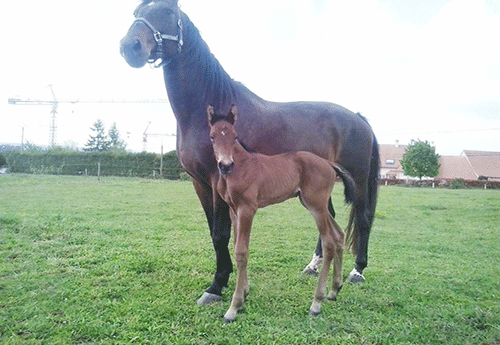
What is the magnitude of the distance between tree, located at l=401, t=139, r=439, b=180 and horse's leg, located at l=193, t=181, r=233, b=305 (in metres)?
47.8

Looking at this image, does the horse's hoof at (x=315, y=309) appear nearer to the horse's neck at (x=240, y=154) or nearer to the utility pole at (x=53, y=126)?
the horse's neck at (x=240, y=154)

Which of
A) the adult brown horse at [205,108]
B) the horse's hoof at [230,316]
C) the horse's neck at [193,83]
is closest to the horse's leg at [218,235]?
the adult brown horse at [205,108]

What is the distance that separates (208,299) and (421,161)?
48255 mm

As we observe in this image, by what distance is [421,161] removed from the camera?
46.4 metres

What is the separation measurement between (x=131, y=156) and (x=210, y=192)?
28.8 meters

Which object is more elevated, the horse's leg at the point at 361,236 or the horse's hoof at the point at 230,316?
the horse's leg at the point at 361,236

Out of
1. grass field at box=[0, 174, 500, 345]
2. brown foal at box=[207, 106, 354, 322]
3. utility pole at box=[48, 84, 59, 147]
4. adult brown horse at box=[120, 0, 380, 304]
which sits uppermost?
utility pole at box=[48, 84, 59, 147]

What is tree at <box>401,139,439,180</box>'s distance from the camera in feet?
152

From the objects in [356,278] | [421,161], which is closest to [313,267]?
[356,278]

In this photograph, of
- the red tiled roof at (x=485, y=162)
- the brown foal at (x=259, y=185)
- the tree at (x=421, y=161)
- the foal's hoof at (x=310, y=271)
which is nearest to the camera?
the brown foal at (x=259, y=185)

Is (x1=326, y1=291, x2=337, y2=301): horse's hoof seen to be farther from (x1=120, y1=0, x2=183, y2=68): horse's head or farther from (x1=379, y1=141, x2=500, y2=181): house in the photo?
(x1=379, y1=141, x2=500, y2=181): house

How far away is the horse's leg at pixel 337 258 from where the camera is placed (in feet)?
12.1

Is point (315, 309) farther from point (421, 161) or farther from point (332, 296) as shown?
point (421, 161)

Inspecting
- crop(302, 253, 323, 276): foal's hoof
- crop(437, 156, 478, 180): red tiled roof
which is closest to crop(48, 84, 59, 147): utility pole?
crop(437, 156, 478, 180): red tiled roof
